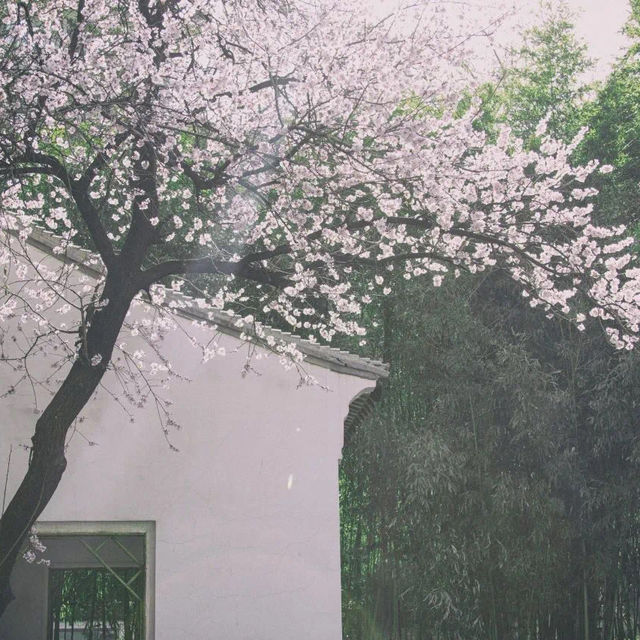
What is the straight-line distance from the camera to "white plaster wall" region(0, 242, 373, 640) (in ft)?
24.8

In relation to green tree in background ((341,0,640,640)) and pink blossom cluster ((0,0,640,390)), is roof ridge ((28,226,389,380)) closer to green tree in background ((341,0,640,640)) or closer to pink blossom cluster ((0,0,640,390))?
pink blossom cluster ((0,0,640,390))

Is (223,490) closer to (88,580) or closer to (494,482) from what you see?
(494,482)

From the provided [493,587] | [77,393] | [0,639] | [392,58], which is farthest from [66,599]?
[392,58]

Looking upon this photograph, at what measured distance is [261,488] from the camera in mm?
7801

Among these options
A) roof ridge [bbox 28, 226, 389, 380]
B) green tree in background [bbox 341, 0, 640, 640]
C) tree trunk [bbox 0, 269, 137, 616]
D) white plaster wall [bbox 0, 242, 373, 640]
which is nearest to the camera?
tree trunk [bbox 0, 269, 137, 616]

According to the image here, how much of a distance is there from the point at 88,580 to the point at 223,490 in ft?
25.0

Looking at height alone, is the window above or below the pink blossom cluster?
below

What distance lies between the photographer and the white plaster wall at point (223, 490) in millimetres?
7551

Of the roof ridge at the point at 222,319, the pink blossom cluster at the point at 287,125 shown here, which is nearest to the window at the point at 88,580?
the roof ridge at the point at 222,319

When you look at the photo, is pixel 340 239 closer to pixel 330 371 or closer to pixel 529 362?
pixel 330 371

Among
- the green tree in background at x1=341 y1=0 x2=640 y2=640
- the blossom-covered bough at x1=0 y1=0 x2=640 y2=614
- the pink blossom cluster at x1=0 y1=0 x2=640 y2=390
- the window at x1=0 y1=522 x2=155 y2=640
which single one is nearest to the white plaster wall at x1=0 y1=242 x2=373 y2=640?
the window at x1=0 y1=522 x2=155 y2=640

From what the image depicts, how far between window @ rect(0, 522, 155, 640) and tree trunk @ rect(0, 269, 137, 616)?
2.44 feet

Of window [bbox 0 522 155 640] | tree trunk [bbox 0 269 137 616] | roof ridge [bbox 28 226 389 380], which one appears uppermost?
roof ridge [bbox 28 226 389 380]

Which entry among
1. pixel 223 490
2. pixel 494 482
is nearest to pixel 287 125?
pixel 223 490
